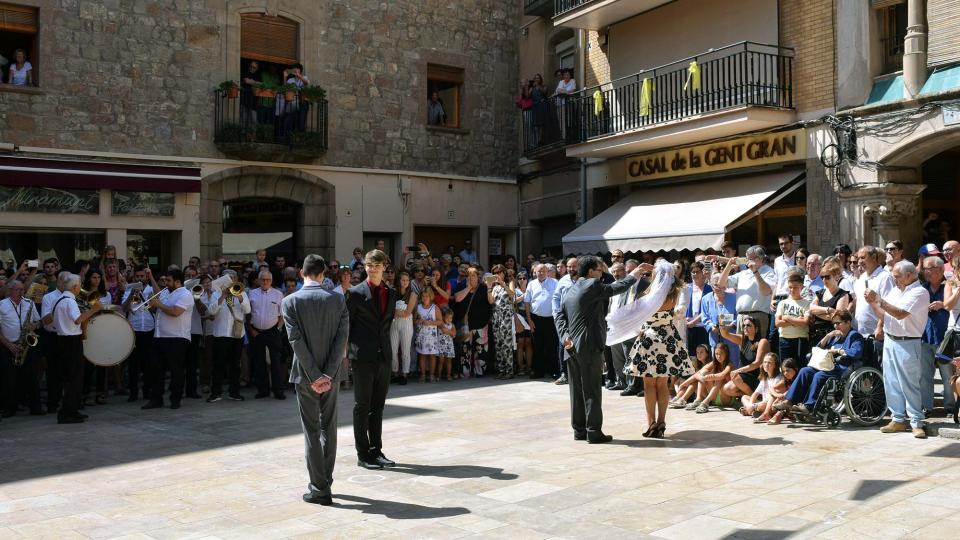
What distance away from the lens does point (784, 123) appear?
613 inches

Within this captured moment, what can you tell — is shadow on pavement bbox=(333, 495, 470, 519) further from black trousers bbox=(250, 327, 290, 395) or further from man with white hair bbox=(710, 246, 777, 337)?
black trousers bbox=(250, 327, 290, 395)

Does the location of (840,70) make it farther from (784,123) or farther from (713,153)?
(713,153)

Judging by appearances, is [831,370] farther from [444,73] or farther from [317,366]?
[444,73]

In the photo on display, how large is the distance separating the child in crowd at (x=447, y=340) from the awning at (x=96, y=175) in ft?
21.1

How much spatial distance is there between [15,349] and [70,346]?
79 centimetres

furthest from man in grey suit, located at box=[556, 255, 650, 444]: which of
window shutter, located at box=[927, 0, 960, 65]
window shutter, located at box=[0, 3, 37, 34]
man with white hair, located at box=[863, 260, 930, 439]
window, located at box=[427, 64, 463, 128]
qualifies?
window, located at box=[427, 64, 463, 128]

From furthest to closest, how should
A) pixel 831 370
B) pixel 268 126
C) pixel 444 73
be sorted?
1. pixel 444 73
2. pixel 268 126
3. pixel 831 370

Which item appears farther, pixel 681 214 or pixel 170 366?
pixel 681 214

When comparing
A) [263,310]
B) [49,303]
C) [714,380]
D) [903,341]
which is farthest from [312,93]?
[903,341]

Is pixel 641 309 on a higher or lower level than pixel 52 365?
higher

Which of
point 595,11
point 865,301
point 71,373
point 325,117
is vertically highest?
point 595,11

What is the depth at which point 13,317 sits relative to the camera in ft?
36.0

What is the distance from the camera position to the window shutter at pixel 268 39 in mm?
18953

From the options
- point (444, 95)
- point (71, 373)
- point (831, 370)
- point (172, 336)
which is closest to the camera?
point (831, 370)
